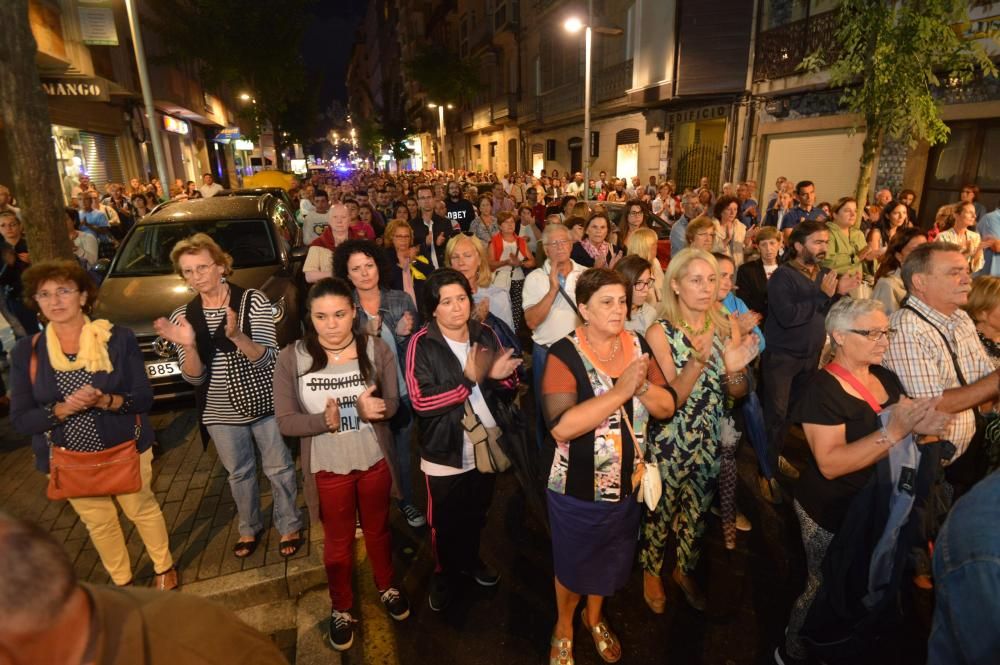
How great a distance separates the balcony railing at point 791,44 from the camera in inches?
533

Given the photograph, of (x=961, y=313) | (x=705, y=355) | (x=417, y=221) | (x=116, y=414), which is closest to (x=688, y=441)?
(x=705, y=355)

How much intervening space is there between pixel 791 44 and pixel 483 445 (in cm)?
1693

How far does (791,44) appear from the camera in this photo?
15.2 metres

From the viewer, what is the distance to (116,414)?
10.4 feet

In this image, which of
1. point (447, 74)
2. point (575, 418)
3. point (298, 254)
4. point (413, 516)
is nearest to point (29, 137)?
point (298, 254)

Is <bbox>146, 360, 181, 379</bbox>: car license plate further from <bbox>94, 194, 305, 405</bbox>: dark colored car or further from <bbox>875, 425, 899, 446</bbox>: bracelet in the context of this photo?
<bbox>875, 425, 899, 446</bbox>: bracelet

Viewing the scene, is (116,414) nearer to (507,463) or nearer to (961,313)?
(507,463)

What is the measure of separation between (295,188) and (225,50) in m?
6.80

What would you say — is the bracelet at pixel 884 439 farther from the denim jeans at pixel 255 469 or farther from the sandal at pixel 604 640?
the denim jeans at pixel 255 469

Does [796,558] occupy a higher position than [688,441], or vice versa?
[688,441]

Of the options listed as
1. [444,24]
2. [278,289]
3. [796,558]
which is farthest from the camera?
[444,24]

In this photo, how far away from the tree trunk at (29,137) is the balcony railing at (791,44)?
15.1 m

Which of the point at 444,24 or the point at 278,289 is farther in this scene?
the point at 444,24

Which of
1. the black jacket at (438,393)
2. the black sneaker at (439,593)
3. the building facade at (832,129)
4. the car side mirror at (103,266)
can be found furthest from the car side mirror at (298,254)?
the building facade at (832,129)
